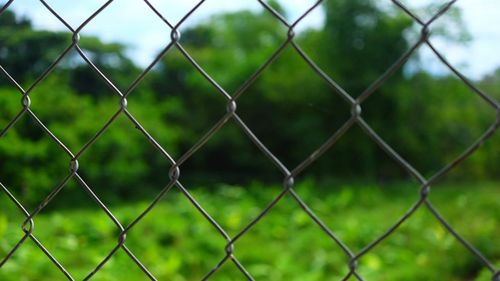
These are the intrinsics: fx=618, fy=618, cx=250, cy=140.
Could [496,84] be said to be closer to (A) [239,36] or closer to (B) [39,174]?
(B) [39,174]

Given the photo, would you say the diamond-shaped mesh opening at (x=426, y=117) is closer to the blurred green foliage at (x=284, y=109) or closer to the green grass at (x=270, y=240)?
the blurred green foliage at (x=284, y=109)

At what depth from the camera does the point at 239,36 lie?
739 centimetres

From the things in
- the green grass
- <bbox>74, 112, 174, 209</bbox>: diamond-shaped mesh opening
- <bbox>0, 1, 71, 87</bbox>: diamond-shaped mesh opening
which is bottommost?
the green grass

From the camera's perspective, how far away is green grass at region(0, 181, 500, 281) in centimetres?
349

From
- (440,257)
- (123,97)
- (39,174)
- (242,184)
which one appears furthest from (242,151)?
(123,97)

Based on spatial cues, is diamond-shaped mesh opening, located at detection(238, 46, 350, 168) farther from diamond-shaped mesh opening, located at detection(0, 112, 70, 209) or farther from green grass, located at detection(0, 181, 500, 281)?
diamond-shaped mesh opening, located at detection(0, 112, 70, 209)

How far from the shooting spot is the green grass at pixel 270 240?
3.49 metres

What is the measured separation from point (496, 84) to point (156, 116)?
369 centimetres

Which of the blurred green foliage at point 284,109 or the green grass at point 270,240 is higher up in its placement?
the blurred green foliage at point 284,109

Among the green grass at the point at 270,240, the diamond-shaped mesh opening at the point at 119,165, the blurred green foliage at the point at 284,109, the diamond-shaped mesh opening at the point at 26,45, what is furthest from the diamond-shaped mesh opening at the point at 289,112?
the diamond-shaped mesh opening at the point at 26,45

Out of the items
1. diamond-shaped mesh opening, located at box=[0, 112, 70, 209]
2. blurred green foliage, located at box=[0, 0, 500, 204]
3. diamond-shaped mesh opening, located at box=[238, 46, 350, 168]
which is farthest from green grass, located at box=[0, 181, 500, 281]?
diamond-shaped mesh opening, located at box=[238, 46, 350, 168]

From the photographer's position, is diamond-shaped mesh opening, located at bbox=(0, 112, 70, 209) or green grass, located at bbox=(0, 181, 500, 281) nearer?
green grass, located at bbox=(0, 181, 500, 281)

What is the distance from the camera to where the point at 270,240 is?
14.6 feet

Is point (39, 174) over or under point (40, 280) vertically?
over
